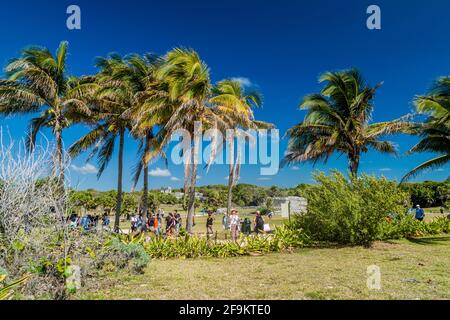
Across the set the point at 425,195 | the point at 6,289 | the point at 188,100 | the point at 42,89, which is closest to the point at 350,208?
the point at 188,100

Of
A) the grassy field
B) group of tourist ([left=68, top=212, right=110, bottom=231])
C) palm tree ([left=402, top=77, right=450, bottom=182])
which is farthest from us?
palm tree ([left=402, top=77, right=450, bottom=182])

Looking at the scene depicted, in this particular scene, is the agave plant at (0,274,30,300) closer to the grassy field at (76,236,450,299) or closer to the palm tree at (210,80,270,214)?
the grassy field at (76,236,450,299)

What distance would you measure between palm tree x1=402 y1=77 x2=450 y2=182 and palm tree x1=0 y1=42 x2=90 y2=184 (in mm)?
14862

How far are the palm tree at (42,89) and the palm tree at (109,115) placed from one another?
1.32m

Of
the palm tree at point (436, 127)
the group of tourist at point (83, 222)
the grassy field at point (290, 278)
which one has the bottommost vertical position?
the grassy field at point (290, 278)

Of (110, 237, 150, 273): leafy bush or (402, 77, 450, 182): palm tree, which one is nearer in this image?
(110, 237, 150, 273): leafy bush

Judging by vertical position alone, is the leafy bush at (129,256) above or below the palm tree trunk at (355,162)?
below

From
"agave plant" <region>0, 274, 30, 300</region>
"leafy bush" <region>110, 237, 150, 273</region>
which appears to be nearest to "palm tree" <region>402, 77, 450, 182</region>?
Answer: "leafy bush" <region>110, 237, 150, 273</region>

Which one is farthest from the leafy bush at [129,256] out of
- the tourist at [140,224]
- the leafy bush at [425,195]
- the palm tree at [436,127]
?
the leafy bush at [425,195]

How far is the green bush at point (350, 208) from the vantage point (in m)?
12.3

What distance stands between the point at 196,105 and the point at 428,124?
9.79 m

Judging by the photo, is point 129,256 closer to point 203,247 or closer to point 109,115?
point 203,247

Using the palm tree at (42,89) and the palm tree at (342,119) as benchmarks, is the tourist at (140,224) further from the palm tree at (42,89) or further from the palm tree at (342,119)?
the palm tree at (342,119)

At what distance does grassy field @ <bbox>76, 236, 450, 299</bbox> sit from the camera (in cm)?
616
